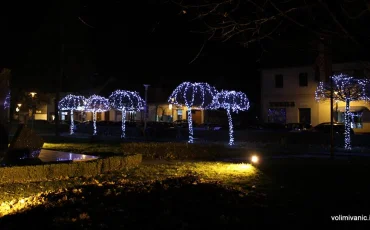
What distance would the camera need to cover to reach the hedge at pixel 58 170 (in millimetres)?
11969

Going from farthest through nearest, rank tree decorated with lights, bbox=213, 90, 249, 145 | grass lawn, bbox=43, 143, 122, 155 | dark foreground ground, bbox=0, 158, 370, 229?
tree decorated with lights, bbox=213, 90, 249, 145, grass lawn, bbox=43, 143, 122, 155, dark foreground ground, bbox=0, 158, 370, 229

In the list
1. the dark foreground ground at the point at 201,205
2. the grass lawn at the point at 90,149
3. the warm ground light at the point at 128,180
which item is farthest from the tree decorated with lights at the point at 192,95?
the dark foreground ground at the point at 201,205

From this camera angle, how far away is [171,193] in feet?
26.8

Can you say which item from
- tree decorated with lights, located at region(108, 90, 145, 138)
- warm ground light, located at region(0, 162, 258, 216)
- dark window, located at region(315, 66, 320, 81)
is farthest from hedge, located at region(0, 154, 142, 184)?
dark window, located at region(315, 66, 320, 81)

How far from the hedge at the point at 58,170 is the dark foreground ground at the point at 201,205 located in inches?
142

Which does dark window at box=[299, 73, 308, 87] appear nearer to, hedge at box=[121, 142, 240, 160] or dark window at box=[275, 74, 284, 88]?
dark window at box=[275, 74, 284, 88]

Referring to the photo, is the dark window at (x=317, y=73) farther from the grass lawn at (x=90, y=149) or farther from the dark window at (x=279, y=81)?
the grass lawn at (x=90, y=149)

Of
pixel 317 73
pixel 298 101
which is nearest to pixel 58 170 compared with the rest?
pixel 317 73

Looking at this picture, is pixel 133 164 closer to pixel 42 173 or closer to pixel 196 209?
pixel 42 173

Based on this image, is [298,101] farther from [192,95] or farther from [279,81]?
[192,95]

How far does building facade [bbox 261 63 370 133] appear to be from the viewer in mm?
40531

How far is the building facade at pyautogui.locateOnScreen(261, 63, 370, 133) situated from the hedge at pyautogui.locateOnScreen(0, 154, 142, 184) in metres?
30.6

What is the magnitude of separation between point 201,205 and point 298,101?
38.5 m

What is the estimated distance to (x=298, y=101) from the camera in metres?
44.1
